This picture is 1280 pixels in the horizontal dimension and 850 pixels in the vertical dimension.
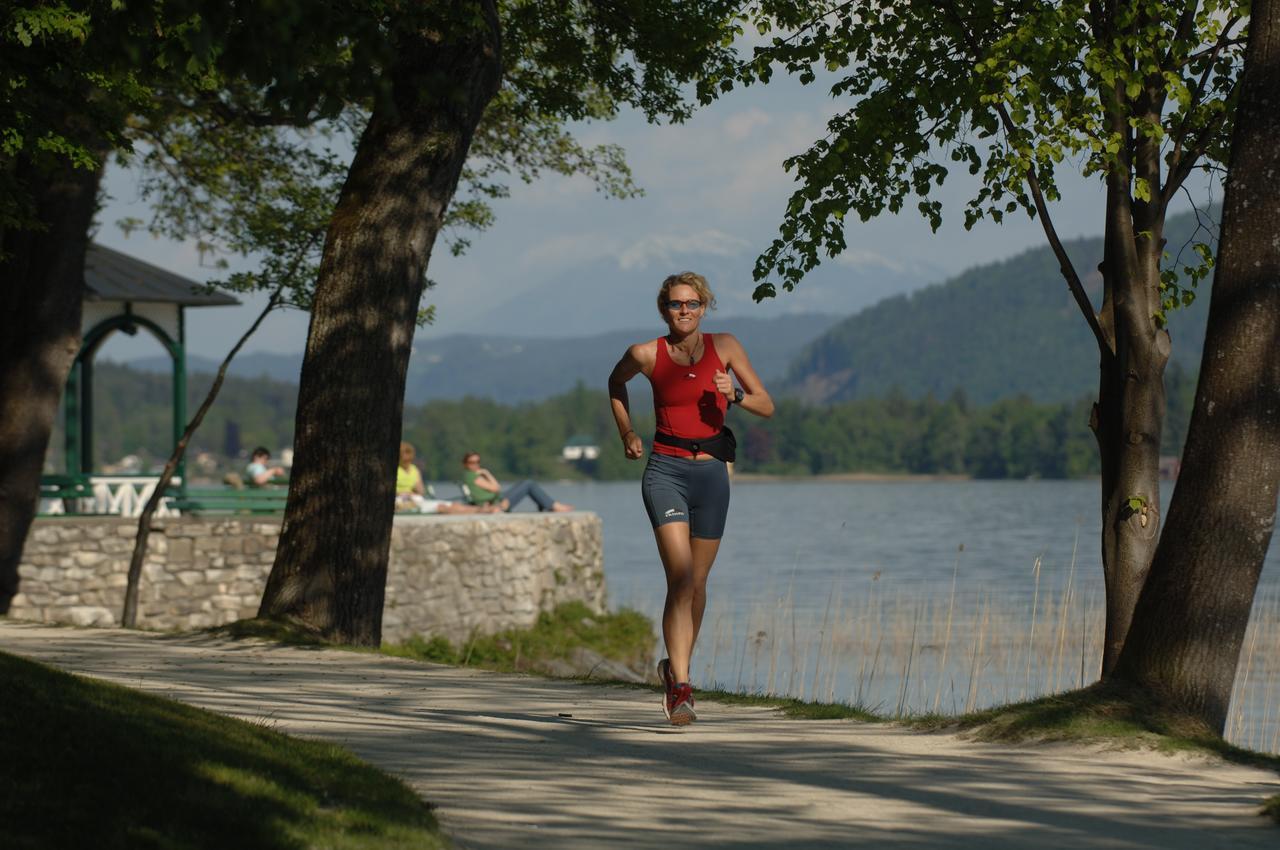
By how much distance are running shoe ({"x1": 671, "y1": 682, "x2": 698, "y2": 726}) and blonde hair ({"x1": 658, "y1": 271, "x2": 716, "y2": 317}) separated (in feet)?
5.53

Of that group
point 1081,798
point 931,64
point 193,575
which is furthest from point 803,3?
point 193,575

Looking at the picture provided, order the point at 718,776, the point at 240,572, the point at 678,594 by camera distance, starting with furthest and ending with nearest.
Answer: the point at 240,572
the point at 678,594
the point at 718,776

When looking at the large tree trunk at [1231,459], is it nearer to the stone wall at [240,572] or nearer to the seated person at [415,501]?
the stone wall at [240,572]

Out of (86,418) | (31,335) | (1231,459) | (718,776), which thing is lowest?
(718,776)

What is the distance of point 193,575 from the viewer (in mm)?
22359

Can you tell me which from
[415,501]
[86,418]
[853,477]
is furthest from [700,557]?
[853,477]

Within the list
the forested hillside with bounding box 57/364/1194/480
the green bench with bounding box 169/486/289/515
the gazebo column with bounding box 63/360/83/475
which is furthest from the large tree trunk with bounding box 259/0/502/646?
the forested hillside with bounding box 57/364/1194/480

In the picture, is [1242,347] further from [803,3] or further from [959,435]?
[959,435]

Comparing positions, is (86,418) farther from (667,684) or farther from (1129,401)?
(667,684)

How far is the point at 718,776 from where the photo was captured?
21.2 feet

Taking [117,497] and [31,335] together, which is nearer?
[31,335]

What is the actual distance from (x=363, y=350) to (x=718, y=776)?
6.49 metres

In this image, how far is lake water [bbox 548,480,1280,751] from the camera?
15250 millimetres

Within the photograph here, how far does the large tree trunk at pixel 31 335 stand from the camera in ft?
55.4
